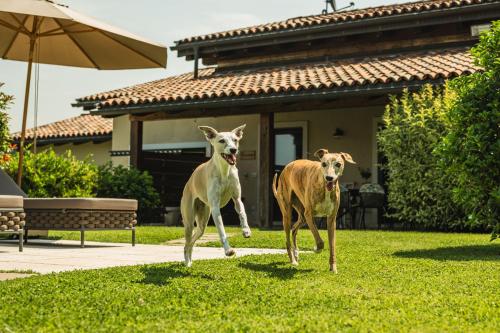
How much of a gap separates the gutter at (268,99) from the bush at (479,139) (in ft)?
15.4

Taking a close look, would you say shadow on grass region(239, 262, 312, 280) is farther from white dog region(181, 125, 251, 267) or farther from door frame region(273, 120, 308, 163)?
door frame region(273, 120, 308, 163)

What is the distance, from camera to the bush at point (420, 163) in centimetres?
→ 1195

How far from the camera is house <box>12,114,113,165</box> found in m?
21.1

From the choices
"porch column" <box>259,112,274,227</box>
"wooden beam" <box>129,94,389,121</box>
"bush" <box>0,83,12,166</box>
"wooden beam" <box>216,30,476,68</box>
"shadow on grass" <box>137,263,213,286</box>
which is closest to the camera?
"shadow on grass" <box>137,263,213,286</box>

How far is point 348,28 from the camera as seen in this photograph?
16359mm

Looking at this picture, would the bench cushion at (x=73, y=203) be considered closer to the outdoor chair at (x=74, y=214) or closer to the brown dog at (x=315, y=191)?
the outdoor chair at (x=74, y=214)

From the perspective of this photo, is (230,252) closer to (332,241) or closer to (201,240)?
(332,241)

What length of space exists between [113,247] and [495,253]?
4.75 meters

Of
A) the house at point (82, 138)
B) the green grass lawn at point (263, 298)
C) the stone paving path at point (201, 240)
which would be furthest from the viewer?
the house at point (82, 138)

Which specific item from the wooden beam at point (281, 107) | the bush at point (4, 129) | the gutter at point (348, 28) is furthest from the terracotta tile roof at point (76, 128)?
the bush at point (4, 129)

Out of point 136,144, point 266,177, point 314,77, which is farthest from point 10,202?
point 314,77

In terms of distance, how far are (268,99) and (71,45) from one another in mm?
4540

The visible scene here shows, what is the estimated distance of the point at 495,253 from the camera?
7.84 m

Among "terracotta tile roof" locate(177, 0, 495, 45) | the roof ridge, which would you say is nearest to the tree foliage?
the roof ridge
